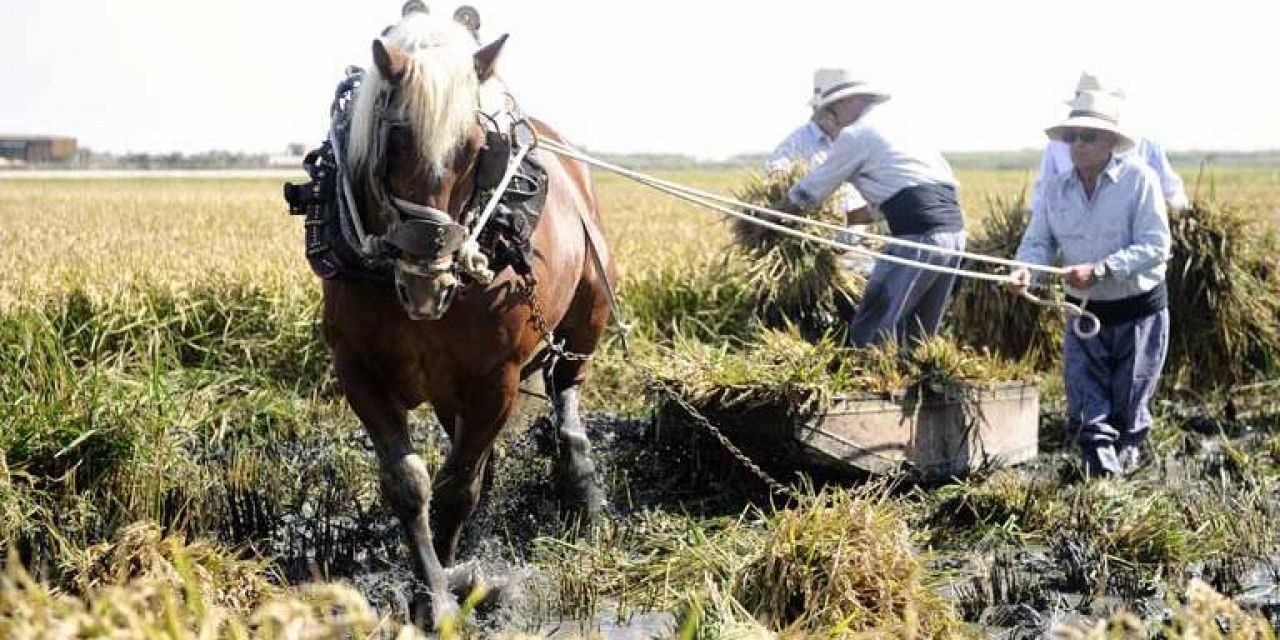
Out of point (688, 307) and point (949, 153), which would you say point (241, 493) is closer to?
point (688, 307)

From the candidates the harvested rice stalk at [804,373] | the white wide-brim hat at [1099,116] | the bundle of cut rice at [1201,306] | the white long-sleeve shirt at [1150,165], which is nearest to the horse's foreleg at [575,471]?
the harvested rice stalk at [804,373]

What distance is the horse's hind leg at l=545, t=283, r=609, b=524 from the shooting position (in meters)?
6.82

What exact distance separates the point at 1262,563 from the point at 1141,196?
7.11 feet

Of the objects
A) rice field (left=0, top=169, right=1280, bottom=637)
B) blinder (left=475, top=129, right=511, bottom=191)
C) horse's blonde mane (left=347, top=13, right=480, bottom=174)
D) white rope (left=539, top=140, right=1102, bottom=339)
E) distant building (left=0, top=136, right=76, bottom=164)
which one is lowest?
distant building (left=0, top=136, right=76, bottom=164)

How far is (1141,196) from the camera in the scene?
748cm

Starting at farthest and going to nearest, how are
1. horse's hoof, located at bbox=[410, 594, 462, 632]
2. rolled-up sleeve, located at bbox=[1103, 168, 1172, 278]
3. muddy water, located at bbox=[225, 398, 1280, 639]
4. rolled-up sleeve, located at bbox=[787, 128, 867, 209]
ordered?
rolled-up sleeve, located at bbox=[787, 128, 867, 209] < rolled-up sleeve, located at bbox=[1103, 168, 1172, 278] < muddy water, located at bbox=[225, 398, 1280, 639] < horse's hoof, located at bbox=[410, 594, 462, 632]

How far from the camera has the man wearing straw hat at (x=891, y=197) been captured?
7898 millimetres

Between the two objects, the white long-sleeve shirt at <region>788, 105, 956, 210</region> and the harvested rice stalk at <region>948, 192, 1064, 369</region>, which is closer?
the white long-sleeve shirt at <region>788, 105, 956, 210</region>

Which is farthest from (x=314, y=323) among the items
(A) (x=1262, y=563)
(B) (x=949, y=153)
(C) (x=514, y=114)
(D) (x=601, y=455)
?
(B) (x=949, y=153)

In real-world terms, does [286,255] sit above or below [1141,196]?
below

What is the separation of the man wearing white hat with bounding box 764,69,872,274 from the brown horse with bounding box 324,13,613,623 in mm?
2628

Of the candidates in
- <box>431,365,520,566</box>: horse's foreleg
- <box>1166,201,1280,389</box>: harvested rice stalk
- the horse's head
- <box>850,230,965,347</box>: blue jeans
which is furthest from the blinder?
<box>1166,201,1280,389</box>: harvested rice stalk

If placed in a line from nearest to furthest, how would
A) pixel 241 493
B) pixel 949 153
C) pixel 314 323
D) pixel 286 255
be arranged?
pixel 241 493, pixel 314 323, pixel 286 255, pixel 949 153

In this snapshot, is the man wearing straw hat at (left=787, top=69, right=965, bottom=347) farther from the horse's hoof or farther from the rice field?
the horse's hoof
